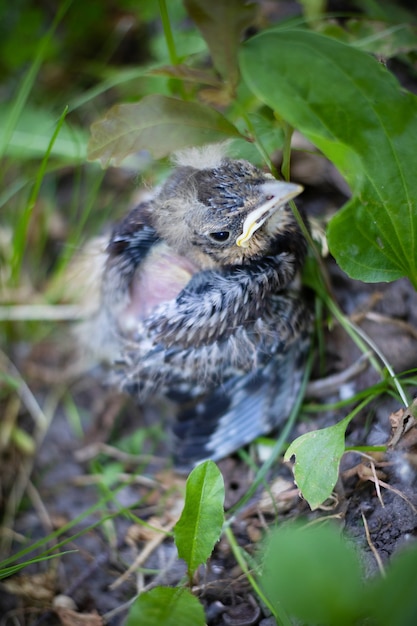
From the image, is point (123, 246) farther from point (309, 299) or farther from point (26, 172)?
point (26, 172)

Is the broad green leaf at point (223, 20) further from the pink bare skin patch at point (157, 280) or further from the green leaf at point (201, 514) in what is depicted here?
the green leaf at point (201, 514)

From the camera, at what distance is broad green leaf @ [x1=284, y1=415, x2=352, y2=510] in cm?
112

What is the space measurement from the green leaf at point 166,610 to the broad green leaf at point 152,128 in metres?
0.87

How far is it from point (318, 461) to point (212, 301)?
1.32 feet

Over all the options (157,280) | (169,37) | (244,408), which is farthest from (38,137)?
(244,408)

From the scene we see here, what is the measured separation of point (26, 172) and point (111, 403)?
0.91 m

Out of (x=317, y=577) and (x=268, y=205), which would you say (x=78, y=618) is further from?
(x=268, y=205)

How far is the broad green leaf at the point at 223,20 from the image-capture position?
1.24 metres

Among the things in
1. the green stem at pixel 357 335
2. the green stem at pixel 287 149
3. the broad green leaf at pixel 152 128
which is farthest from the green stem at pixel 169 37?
the green stem at pixel 357 335

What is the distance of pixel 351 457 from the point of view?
1312 mm

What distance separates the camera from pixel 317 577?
33.4 inches

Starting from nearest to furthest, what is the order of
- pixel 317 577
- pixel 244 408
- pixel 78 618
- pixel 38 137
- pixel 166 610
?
pixel 317 577
pixel 166 610
pixel 78 618
pixel 244 408
pixel 38 137

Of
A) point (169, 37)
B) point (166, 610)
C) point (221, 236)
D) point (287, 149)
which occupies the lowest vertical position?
point (166, 610)

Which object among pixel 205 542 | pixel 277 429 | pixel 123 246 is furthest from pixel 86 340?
pixel 205 542
